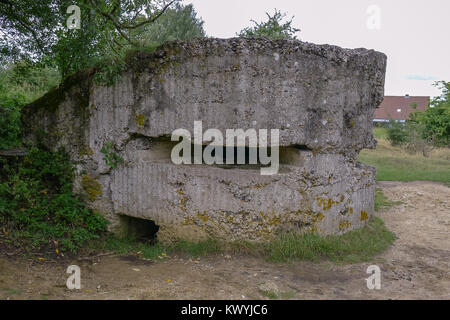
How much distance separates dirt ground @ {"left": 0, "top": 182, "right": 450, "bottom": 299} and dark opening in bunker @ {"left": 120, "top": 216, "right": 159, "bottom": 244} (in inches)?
29.5

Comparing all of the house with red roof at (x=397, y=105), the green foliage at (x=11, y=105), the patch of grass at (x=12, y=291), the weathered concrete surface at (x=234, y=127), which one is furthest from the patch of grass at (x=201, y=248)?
the house with red roof at (x=397, y=105)

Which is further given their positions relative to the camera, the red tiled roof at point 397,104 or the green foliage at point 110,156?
the red tiled roof at point 397,104

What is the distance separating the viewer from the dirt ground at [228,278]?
3.81m

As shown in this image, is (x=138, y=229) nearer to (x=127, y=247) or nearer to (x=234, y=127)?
(x=127, y=247)

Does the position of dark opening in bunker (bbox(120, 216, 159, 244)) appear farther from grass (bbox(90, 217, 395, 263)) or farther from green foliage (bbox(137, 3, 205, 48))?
green foliage (bbox(137, 3, 205, 48))

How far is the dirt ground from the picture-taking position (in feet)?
12.5

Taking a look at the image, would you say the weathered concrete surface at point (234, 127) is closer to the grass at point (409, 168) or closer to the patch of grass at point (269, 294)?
the patch of grass at point (269, 294)

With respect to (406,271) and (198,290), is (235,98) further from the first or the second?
(406,271)

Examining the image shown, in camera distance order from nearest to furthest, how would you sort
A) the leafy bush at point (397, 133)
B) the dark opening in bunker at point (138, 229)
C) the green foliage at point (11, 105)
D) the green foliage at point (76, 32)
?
the green foliage at point (76, 32), the dark opening in bunker at point (138, 229), the green foliage at point (11, 105), the leafy bush at point (397, 133)

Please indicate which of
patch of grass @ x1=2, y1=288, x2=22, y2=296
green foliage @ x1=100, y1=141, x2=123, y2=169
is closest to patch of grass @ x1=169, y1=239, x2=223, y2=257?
green foliage @ x1=100, y1=141, x2=123, y2=169

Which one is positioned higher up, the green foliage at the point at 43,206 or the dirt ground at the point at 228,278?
the green foliage at the point at 43,206

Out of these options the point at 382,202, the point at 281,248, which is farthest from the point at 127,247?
the point at 382,202

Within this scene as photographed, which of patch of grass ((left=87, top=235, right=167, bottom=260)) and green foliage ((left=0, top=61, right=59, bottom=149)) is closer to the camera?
patch of grass ((left=87, top=235, right=167, bottom=260))

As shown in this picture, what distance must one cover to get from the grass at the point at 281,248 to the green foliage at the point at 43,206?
0.34 m
